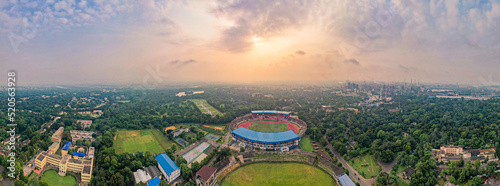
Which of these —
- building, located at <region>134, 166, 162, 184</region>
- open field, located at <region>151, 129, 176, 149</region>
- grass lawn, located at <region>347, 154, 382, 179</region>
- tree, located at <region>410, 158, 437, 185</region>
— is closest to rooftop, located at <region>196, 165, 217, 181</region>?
building, located at <region>134, 166, 162, 184</region>

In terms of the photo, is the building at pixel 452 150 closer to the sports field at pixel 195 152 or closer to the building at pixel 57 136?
the sports field at pixel 195 152

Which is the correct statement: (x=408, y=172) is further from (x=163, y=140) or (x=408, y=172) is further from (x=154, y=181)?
(x=163, y=140)

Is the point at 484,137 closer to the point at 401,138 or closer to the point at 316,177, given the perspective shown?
the point at 401,138

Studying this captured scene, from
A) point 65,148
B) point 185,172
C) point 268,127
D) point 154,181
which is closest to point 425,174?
point 268,127

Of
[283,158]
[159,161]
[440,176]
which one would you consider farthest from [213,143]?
[440,176]

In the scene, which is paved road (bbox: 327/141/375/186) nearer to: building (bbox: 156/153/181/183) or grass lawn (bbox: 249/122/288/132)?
grass lawn (bbox: 249/122/288/132)

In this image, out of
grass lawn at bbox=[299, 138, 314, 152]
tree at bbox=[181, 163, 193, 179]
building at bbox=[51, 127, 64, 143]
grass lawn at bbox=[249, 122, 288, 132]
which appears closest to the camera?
tree at bbox=[181, 163, 193, 179]
